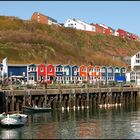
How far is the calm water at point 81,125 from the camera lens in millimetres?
69188

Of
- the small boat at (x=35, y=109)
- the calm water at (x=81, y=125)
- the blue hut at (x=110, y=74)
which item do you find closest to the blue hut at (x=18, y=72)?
the blue hut at (x=110, y=74)

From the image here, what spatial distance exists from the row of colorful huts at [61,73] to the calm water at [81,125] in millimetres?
37880

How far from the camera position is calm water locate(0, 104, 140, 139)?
227 ft

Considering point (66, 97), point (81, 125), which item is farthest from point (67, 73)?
point (81, 125)

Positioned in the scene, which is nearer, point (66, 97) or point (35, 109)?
point (35, 109)

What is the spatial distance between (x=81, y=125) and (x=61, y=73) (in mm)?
68735

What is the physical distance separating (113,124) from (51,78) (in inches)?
2601

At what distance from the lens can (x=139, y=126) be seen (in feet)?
258

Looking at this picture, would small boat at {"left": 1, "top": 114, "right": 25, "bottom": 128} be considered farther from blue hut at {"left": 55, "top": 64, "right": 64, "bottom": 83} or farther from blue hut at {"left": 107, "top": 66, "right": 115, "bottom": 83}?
blue hut at {"left": 107, "top": 66, "right": 115, "bottom": 83}

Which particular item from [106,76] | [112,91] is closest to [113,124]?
[112,91]

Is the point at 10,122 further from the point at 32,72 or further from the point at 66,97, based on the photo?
the point at 32,72

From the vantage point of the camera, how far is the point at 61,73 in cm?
14850

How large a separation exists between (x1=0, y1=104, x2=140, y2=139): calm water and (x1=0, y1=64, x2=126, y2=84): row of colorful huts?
3788cm

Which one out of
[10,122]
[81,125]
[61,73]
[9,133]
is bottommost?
[9,133]
